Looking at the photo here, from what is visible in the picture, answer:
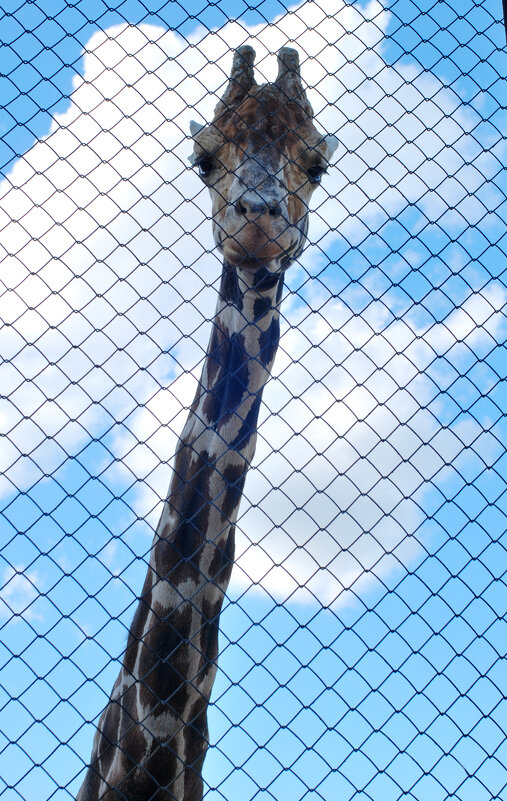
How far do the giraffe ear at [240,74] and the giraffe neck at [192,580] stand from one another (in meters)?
0.80

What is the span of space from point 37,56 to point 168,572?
182cm

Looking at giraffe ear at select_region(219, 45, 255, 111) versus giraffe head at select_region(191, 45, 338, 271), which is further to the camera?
giraffe ear at select_region(219, 45, 255, 111)

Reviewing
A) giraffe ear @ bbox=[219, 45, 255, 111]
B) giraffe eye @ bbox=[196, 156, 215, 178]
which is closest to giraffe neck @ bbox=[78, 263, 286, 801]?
giraffe eye @ bbox=[196, 156, 215, 178]

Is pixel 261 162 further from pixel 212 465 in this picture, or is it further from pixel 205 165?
pixel 212 465

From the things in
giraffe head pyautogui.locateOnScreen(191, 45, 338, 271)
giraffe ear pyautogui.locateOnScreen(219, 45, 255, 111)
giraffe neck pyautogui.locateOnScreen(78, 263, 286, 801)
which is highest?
giraffe ear pyautogui.locateOnScreen(219, 45, 255, 111)

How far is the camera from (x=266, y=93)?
3.73 meters

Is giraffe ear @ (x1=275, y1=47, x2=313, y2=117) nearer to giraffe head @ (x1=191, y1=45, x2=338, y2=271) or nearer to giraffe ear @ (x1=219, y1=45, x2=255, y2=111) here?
giraffe head @ (x1=191, y1=45, x2=338, y2=271)

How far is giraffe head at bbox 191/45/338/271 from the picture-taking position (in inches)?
124

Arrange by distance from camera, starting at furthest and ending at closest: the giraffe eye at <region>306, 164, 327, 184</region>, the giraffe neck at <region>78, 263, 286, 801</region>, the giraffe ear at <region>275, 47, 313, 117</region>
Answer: the giraffe ear at <region>275, 47, 313, 117</region>
the giraffe eye at <region>306, 164, 327, 184</region>
the giraffe neck at <region>78, 263, 286, 801</region>

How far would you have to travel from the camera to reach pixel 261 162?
11.3 feet

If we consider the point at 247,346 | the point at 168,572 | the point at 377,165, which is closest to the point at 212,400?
the point at 247,346

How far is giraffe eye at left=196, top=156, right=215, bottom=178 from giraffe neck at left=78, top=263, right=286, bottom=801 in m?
0.46

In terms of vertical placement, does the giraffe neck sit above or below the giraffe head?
below

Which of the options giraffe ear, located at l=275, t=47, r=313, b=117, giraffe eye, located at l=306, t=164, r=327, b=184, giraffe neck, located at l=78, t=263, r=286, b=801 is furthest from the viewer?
giraffe ear, located at l=275, t=47, r=313, b=117
